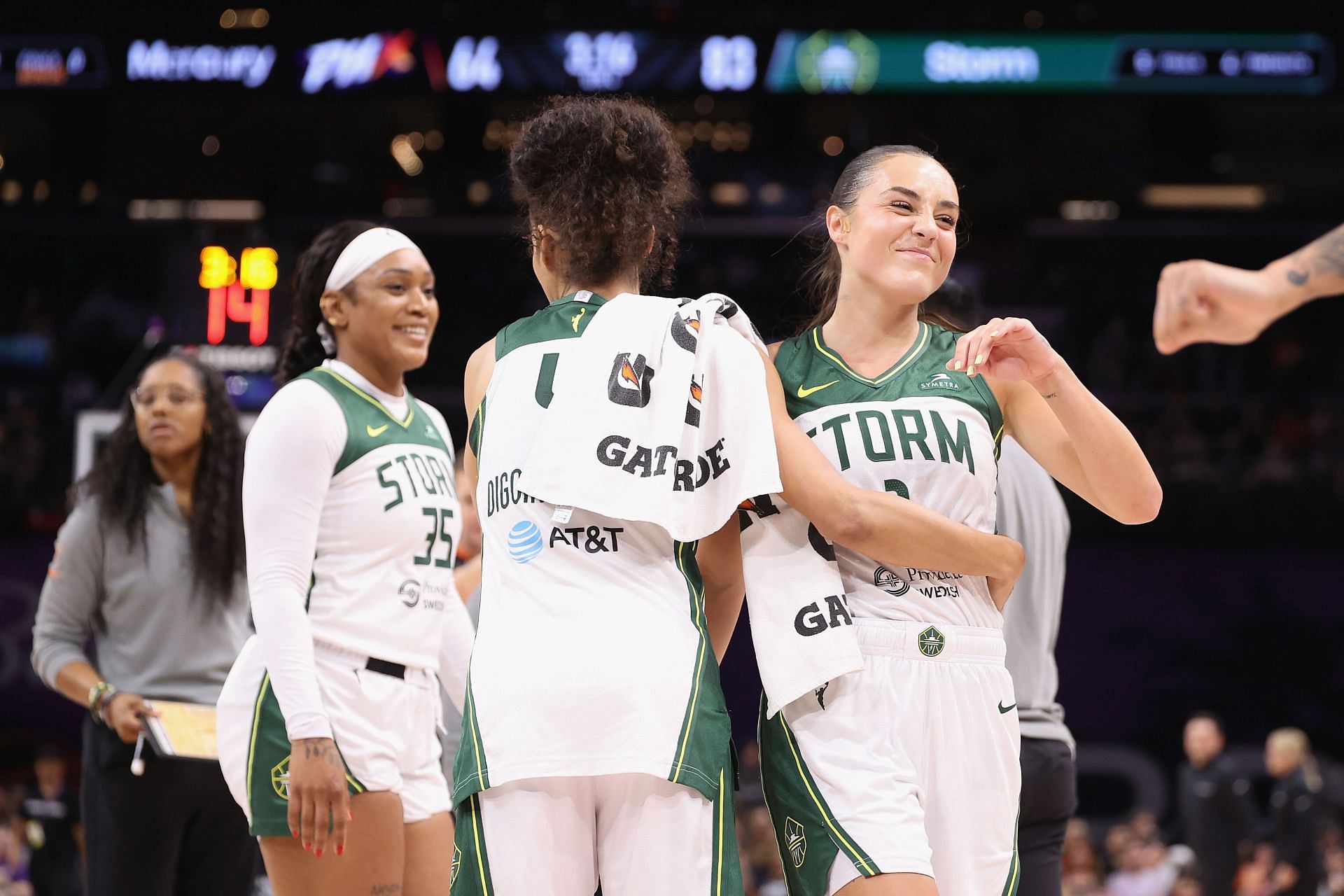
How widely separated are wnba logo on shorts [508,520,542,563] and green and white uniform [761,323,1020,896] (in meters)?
0.71

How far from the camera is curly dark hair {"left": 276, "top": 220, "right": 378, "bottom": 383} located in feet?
12.4

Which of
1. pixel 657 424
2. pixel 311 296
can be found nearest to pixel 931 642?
pixel 657 424

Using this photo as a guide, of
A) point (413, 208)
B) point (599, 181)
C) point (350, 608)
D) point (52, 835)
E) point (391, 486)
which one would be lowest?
point (52, 835)

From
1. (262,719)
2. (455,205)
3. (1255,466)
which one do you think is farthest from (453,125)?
(262,719)

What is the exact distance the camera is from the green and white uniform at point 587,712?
249 centimetres

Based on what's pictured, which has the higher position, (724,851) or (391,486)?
(391,486)

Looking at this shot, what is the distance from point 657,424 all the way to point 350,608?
1143 mm

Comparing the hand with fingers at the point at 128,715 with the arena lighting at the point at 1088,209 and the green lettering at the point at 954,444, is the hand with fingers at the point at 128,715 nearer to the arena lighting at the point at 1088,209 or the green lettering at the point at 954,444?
the green lettering at the point at 954,444

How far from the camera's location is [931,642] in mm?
2967

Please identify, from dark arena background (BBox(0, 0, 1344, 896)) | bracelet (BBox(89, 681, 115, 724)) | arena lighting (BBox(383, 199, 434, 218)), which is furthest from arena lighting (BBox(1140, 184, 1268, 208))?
bracelet (BBox(89, 681, 115, 724))

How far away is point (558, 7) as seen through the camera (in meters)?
11.9

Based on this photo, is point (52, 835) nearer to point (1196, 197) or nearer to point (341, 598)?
point (341, 598)

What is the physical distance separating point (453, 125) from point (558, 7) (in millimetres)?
3415

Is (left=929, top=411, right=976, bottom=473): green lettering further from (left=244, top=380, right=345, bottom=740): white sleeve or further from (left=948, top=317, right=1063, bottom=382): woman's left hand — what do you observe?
(left=244, top=380, right=345, bottom=740): white sleeve
